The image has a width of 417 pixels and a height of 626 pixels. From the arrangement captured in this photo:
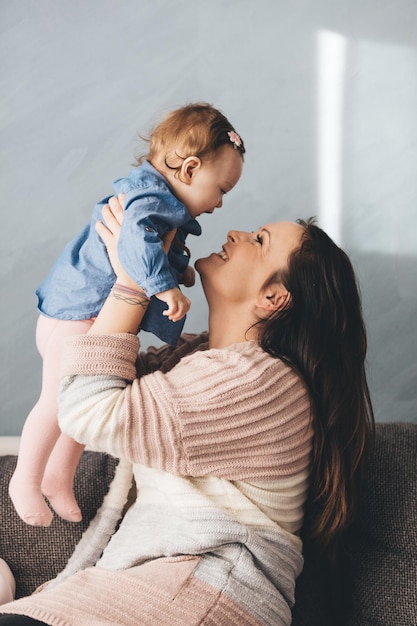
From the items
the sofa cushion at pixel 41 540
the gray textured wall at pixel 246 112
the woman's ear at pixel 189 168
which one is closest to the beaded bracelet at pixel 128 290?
the woman's ear at pixel 189 168

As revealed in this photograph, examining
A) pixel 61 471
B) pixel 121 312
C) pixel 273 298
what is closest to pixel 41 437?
pixel 61 471

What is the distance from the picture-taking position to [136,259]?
4.75 ft

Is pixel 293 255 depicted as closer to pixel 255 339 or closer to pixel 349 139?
pixel 255 339

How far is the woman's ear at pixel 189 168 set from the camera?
5.20ft

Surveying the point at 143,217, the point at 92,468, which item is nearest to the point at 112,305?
the point at 143,217

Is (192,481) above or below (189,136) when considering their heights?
below

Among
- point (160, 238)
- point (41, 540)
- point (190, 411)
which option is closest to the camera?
point (190, 411)

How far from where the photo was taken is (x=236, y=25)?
2412 mm

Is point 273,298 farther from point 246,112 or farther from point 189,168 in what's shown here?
point 246,112

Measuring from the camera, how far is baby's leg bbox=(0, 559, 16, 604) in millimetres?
1782

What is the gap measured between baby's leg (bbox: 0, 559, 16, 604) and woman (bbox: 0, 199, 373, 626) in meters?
0.22


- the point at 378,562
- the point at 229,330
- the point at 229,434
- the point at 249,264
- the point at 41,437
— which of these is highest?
the point at 249,264

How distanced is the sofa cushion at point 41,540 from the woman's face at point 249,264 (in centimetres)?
65

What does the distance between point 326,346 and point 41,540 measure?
2.97ft
